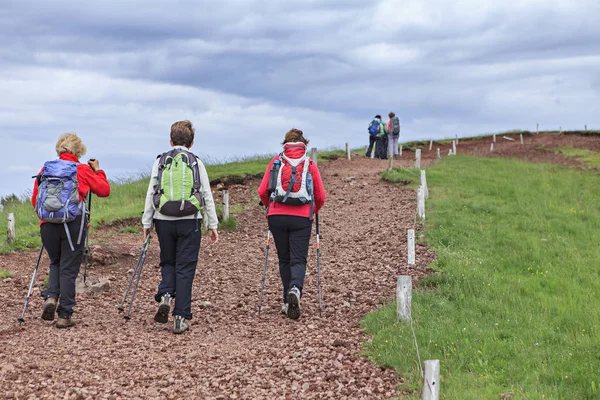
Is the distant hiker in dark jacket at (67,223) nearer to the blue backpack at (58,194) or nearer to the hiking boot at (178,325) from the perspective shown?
the blue backpack at (58,194)

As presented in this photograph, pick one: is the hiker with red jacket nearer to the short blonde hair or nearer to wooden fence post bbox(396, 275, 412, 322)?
wooden fence post bbox(396, 275, 412, 322)

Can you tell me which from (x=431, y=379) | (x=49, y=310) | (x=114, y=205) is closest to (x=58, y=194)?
(x=49, y=310)

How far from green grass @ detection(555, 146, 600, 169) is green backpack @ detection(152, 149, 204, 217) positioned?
3434 centimetres

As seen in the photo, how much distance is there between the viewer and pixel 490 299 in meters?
10.7

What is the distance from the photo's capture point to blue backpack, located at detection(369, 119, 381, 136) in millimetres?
33719

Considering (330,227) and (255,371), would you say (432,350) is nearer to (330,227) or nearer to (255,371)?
(255,371)

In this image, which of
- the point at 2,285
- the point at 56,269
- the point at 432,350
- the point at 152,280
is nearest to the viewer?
the point at 432,350

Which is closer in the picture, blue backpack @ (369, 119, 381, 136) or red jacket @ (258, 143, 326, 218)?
red jacket @ (258, 143, 326, 218)

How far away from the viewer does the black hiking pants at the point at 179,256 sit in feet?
27.8

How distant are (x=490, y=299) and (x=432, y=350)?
3.26m

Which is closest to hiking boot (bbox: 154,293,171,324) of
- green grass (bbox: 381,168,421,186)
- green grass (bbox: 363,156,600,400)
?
green grass (bbox: 363,156,600,400)

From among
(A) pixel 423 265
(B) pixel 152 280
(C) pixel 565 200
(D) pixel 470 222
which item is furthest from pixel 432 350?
(C) pixel 565 200

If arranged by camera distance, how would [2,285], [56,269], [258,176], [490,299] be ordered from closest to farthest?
[56,269]
[490,299]
[2,285]
[258,176]

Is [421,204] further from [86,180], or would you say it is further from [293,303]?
[86,180]
